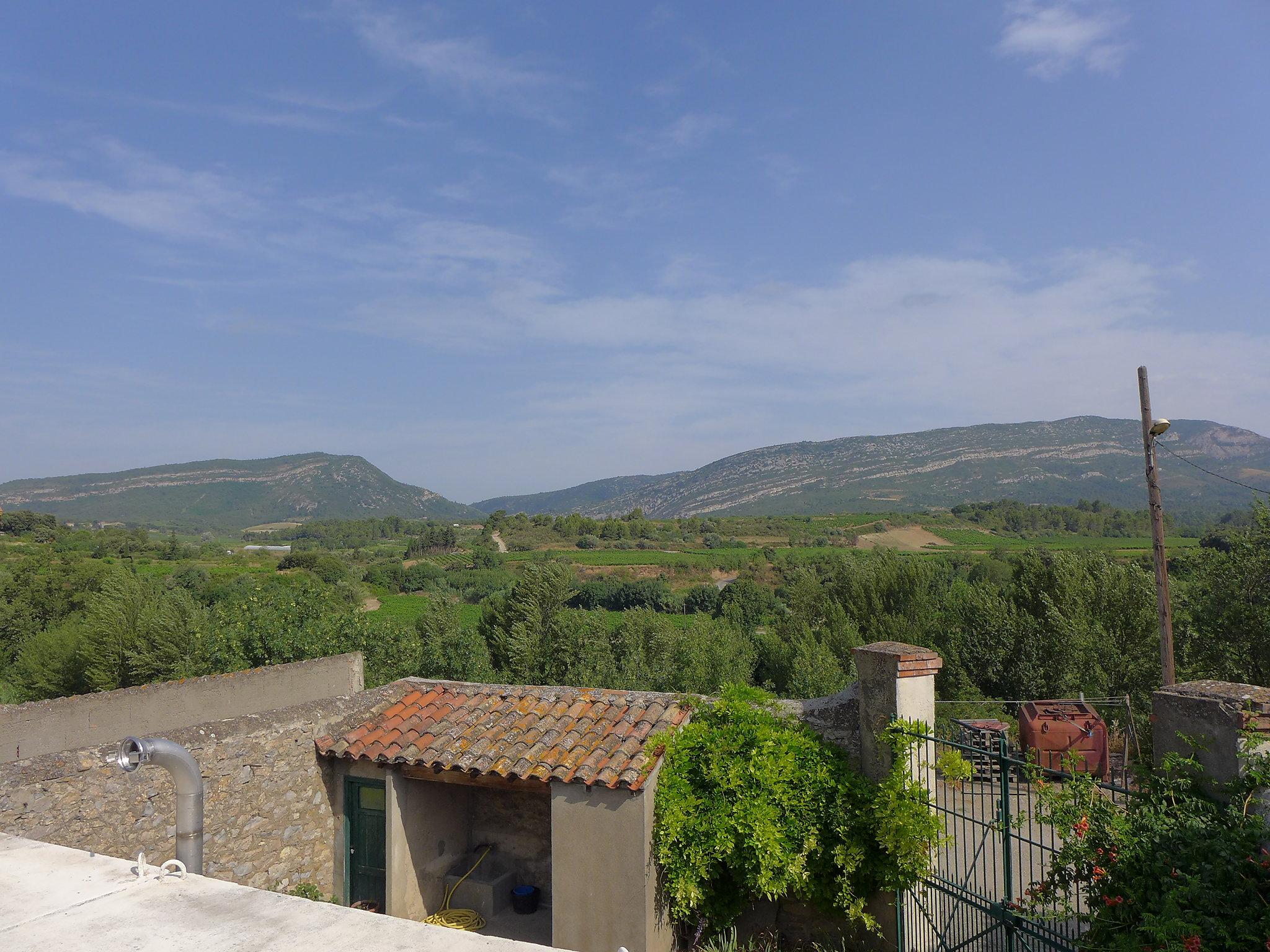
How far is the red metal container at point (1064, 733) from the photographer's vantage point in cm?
1404

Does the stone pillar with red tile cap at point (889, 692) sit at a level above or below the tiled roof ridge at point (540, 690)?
above

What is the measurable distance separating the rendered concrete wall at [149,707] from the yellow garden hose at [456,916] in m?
3.04

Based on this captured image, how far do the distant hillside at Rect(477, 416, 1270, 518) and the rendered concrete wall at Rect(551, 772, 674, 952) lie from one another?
121 metres

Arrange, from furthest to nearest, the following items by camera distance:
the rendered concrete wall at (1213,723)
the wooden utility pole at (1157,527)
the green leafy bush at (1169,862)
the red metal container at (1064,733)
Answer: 1. the red metal container at (1064,733)
2. the wooden utility pole at (1157,527)
3. the rendered concrete wall at (1213,723)
4. the green leafy bush at (1169,862)

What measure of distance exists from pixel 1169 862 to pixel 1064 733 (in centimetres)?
1180

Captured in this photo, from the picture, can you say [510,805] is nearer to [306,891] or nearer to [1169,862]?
[306,891]

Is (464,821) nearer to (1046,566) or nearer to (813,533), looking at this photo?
(1046,566)

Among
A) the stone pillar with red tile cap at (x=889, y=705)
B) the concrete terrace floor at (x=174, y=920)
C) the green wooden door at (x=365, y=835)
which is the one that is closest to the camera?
the concrete terrace floor at (x=174, y=920)

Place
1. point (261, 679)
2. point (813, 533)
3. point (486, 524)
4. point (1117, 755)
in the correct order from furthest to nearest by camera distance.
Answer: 1. point (486, 524)
2. point (813, 533)
3. point (1117, 755)
4. point (261, 679)

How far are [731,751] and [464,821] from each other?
406cm

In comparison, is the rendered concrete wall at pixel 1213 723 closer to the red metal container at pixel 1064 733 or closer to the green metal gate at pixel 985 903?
the green metal gate at pixel 985 903

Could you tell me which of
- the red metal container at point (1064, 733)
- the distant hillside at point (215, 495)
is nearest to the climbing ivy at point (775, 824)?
the red metal container at point (1064, 733)

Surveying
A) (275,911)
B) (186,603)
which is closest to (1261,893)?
(275,911)

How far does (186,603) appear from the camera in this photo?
24.6 m
